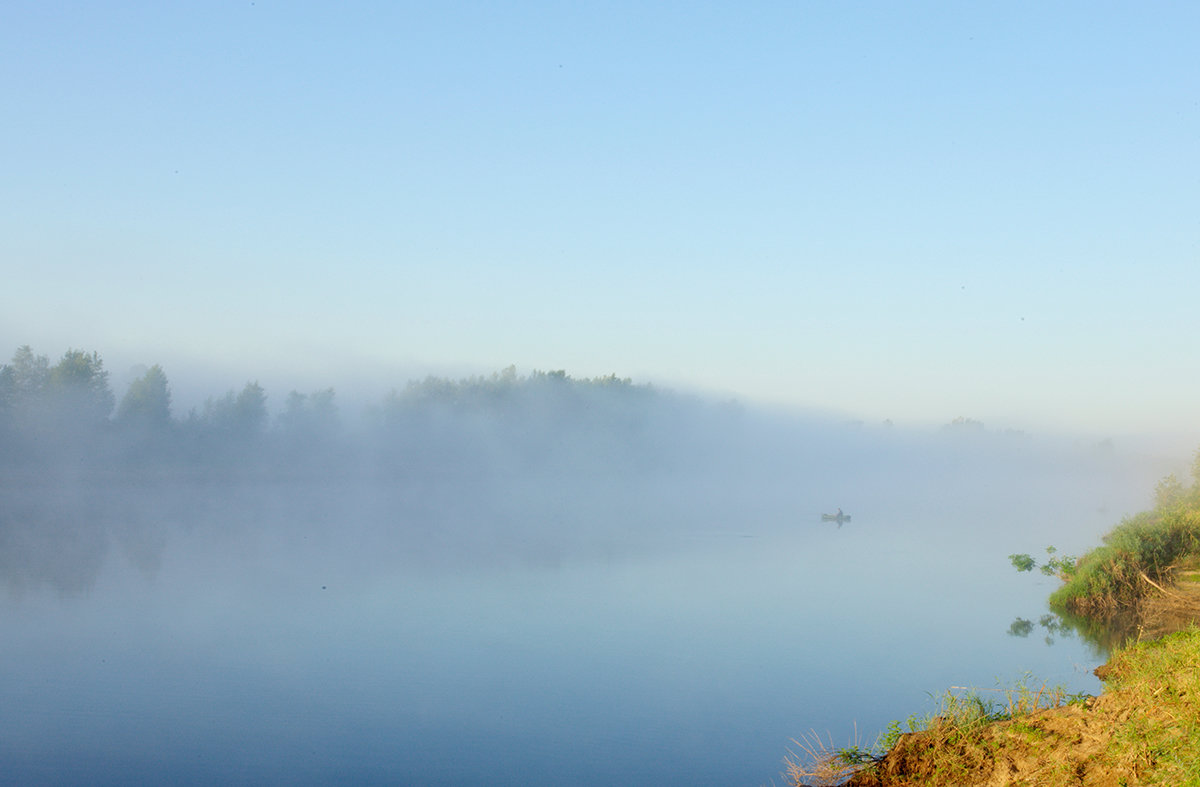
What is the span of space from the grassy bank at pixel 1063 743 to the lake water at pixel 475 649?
3.22 meters

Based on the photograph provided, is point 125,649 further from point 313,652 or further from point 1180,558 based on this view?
point 1180,558

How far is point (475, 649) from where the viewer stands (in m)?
16.9

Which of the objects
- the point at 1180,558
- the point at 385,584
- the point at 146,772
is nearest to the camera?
the point at 146,772

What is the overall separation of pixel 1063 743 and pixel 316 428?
2978 inches

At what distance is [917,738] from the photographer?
301 inches

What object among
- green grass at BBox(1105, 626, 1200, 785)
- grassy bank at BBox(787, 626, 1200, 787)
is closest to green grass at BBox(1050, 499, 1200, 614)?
grassy bank at BBox(787, 626, 1200, 787)

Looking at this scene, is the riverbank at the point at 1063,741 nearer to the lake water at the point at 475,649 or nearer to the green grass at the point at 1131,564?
the lake water at the point at 475,649

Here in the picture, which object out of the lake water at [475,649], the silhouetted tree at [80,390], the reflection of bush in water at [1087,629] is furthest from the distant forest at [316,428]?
the reflection of bush in water at [1087,629]

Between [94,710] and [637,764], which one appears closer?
[637,764]

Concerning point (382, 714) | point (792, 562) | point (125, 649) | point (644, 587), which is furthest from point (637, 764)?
point (792, 562)

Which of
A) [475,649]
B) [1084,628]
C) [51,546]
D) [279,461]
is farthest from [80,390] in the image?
[1084,628]

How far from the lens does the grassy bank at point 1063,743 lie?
19.7ft

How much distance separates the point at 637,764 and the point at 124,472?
56512 mm

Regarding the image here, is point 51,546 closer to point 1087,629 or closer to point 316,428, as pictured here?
point 1087,629
